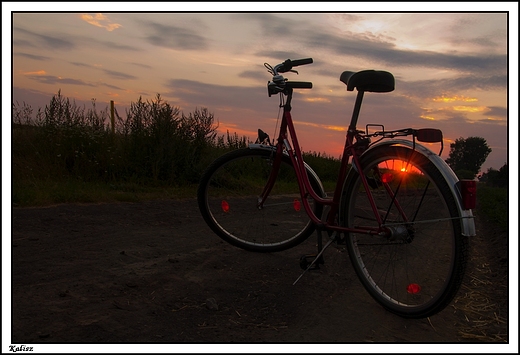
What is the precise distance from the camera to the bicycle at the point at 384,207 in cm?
263

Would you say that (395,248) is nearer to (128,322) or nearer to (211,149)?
(128,322)

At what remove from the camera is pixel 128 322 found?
256 centimetres

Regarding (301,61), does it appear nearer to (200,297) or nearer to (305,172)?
(305,172)

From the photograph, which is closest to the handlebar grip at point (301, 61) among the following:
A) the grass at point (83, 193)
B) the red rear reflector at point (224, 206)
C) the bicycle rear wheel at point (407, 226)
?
the bicycle rear wheel at point (407, 226)

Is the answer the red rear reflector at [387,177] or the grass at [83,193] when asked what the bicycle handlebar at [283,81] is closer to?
the red rear reflector at [387,177]

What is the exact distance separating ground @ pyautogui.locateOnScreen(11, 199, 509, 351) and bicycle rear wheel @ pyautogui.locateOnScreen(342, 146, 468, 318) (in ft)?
0.58

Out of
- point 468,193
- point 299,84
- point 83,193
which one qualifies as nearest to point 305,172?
point 299,84

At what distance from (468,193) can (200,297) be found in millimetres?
1816

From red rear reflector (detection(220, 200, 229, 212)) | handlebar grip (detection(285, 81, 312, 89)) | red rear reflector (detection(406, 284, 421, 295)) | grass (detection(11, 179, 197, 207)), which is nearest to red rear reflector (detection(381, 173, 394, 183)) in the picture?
red rear reflector (detection(406, 284, 421, 295))

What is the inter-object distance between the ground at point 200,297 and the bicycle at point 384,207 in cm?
19

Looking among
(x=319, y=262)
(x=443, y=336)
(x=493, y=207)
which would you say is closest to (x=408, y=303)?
(x=443, y=336)

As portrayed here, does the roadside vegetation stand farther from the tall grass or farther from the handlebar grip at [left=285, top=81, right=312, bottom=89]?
the handlebar grip at [left=285, top=81, right=312, bottom=89]

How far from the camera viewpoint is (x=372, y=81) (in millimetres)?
3062

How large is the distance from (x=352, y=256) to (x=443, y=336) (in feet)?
2.81
